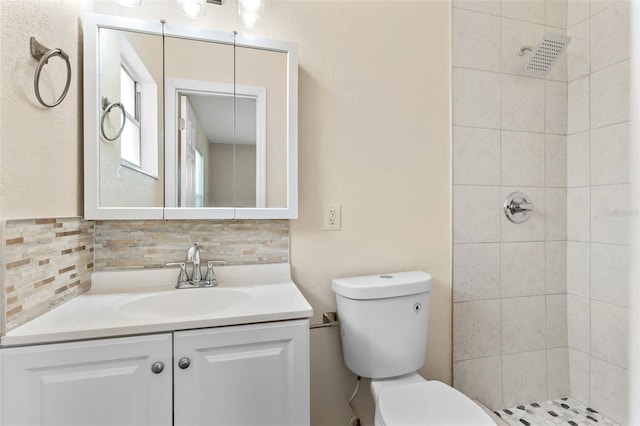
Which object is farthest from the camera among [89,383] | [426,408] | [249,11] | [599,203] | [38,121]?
[599,203]

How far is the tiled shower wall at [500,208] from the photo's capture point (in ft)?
5.36

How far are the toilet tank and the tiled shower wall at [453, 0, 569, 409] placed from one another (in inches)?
14.8

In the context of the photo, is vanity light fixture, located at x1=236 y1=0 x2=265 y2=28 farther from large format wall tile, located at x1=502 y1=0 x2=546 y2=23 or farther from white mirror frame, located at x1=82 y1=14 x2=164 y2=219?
large format wall tile, located at x1=502 y1=0 x2=546 y2=23

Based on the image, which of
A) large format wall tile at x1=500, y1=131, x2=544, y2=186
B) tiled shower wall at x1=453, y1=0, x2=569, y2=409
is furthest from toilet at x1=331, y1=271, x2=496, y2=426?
large format wall tile at x1=500, y1=131, x2=544, y2=186

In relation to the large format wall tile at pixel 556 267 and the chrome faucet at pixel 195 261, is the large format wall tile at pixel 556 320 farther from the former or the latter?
the chrome faucet at pixel 195 261

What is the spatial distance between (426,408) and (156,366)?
85 centimetres

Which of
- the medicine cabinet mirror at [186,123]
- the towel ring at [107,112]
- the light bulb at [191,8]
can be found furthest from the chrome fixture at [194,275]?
the light bulb at [191,8]

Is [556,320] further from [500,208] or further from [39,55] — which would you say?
[39,55]

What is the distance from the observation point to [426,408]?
3.65 ft

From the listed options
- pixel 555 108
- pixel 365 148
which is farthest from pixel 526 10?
pixel 365 148

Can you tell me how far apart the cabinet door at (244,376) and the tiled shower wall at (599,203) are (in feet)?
4.99

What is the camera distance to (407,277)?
1.42 m

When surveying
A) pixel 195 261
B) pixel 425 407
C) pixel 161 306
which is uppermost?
pixel 195 261

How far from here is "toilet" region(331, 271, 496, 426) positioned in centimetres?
130
